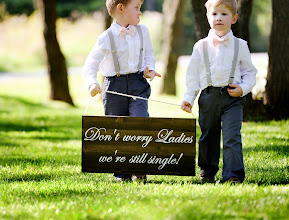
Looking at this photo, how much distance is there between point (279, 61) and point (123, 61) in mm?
4568

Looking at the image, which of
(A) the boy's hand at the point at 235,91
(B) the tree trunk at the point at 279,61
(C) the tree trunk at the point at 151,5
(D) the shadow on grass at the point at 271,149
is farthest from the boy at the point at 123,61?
(C) the tree trunk at the point at 151,5

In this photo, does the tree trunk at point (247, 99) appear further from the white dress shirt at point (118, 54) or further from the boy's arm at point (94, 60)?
the boy's arm at point (94, 60)

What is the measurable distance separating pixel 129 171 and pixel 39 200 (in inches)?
34.8

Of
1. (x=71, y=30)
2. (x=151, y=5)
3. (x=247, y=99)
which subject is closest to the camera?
(x=247, y=99)

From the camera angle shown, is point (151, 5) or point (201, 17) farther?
point (151, 5)

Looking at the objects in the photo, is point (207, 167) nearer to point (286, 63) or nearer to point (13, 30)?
point (286, 63)

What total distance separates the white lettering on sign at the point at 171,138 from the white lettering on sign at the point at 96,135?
48 centimetres

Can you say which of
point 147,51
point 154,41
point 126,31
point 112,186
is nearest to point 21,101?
point 147,51

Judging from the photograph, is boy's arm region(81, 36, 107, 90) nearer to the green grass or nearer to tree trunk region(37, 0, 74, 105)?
the green grass

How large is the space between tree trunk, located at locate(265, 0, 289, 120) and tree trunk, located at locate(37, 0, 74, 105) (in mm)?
6898

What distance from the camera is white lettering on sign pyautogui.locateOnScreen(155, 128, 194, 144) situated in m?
4.45

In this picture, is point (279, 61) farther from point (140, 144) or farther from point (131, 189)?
point (131, 189)

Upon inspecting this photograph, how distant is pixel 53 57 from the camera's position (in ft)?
45.2

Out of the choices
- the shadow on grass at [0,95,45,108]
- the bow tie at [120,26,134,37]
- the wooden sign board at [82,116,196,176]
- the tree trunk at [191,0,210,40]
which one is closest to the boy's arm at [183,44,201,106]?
the wooden sign board at [82,116,196,176]
